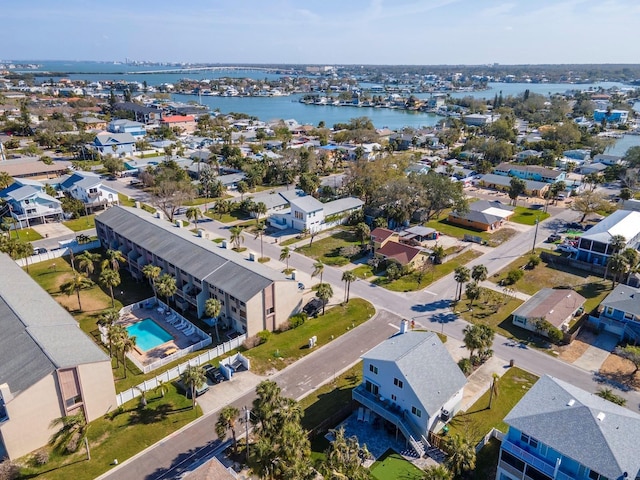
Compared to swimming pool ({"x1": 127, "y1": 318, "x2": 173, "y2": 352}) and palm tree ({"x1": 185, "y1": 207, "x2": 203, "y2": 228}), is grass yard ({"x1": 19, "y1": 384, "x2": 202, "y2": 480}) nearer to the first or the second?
swimming pool ({"x1": 127, "y1": 318, "x2": 173, "y2": 352})

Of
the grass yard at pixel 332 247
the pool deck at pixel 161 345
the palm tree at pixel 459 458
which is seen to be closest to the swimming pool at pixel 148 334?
the pool deck at pixel 161 345

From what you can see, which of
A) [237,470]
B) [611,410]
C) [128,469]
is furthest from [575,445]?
[128,469]

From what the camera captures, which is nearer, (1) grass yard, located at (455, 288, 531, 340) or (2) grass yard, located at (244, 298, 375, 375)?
(2) grass yard, located at (244, 298, 375, 375)

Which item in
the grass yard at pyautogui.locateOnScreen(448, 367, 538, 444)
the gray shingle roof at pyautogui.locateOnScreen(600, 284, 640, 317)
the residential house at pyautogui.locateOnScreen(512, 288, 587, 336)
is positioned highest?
the gray shingle roof at pyautogui.locateOnScreen(600, 284, 640, 317)

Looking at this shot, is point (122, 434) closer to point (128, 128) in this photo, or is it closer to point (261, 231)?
point (261, 231)

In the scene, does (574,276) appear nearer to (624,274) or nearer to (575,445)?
(624,274)

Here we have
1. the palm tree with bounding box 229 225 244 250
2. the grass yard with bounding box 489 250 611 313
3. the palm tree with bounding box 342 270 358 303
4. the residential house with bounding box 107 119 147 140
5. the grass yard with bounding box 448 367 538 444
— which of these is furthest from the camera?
the residential house with bounding box 107 119 147 140

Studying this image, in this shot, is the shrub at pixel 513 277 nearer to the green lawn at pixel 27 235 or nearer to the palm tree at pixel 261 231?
the palm tree at pixel 261 231

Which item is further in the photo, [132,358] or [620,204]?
[620,204]

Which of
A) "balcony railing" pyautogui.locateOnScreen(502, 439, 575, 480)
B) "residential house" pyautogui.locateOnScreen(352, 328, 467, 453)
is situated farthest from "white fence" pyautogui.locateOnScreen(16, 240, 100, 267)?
"balcony railing" pyautogui.locateOnScreen(502, 439, 575, 480)
